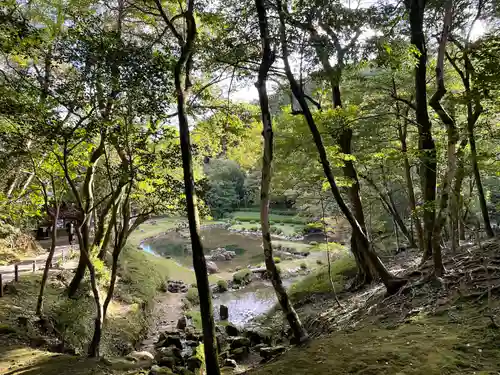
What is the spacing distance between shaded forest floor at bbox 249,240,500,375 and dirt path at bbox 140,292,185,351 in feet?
24.7

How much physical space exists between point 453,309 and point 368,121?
7.12 meters

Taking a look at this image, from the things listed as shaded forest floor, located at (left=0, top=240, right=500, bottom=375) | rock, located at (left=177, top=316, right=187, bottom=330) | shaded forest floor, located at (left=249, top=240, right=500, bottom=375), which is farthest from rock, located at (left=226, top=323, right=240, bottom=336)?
shaded forest floor, located at (left=249, top=240, right=500, bottom=375)

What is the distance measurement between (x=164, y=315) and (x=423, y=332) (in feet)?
41.5

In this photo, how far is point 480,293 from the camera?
18.2 feet

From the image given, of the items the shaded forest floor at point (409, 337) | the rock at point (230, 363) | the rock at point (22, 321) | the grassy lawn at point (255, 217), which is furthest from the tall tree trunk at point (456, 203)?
the grassy lawn at point (255, 217)

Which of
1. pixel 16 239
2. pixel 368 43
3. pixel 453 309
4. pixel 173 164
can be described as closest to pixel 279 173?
pixel 173 164

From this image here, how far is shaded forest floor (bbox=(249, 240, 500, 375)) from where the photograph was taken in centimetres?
421

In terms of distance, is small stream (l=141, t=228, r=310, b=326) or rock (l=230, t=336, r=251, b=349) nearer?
rock (l=230, t=336, r=251, b=349)

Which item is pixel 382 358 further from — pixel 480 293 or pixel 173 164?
pixel 173 164

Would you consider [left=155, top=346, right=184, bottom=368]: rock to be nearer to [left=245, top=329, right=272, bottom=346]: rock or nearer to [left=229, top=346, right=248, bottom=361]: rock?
[left=229, top=346, right=248, bottom=361]: rock

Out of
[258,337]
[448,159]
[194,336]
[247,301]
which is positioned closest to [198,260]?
[448,159]

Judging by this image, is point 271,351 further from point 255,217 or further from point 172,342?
point 255,217

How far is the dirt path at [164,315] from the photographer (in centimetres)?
1233

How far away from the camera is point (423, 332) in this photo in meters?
5.08
